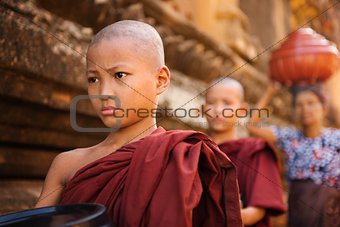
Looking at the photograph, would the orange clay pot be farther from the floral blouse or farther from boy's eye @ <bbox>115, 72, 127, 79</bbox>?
boy's eye @ <bbox>115, 72, 127, 79</bbox>

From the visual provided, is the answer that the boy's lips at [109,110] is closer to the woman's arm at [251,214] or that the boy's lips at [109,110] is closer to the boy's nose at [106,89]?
the boy's nose at [106,89]

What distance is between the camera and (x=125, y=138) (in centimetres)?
86

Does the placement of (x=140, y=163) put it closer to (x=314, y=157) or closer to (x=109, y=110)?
(x=109, y=110)

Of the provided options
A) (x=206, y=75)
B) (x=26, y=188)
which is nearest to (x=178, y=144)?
(x=26, y=188)

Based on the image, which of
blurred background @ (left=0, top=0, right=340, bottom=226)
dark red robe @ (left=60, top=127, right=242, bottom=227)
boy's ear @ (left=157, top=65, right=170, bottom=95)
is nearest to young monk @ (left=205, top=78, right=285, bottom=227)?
blurred background @ (left=0, top=0, right=340, bottom=226)

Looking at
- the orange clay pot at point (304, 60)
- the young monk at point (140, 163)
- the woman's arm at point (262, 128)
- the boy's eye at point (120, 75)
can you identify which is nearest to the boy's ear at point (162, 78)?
the young monk at point (140, 163)

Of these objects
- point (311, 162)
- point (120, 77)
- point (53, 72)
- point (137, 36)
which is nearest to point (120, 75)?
point (120, 77)

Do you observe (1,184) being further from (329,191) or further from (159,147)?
(329,191)

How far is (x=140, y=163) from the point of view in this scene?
0.68 meters

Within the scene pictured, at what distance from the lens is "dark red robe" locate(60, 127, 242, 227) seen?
62 cm

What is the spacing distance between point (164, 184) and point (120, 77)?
0.31 metres

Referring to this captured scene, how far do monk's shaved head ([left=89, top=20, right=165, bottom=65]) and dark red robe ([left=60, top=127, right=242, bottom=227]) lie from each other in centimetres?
25

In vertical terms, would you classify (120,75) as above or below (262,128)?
above

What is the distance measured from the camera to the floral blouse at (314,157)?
1686 mm
